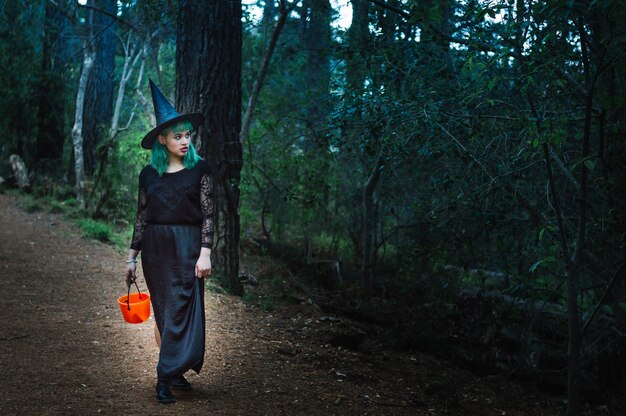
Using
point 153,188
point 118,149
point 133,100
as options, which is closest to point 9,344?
point 153,188

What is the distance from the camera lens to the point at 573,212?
7668 mm

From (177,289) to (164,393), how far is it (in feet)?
2.47

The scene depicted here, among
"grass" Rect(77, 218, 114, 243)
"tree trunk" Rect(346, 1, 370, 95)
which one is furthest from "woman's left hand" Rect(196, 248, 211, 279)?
"grass" Rect(77, 218, 114, 243)

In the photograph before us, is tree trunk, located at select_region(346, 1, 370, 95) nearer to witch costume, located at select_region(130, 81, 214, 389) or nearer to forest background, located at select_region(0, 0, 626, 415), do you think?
forest background, located at select_region(0, 0, 626, 415)

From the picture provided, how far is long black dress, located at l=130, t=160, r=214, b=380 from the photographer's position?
4676mm

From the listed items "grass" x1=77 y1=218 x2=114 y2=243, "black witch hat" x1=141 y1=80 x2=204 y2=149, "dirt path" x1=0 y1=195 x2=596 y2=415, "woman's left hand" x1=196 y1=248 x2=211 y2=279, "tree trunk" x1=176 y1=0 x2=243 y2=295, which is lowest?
"dirt path" x1=0 y1=195 x2=596 y2=415

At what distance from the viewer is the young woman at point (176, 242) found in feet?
15.3

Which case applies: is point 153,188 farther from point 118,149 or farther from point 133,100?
point 133,100

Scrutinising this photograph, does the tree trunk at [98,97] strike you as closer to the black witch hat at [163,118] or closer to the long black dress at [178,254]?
the black witch hat at [163,118]

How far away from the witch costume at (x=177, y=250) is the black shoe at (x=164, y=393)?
1.8 inches

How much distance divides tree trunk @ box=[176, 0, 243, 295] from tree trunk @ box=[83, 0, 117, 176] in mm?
7793

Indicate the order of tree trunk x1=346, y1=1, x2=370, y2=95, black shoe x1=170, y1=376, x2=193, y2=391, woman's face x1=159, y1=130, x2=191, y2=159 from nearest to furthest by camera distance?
woman's face x1=159, y1=130, x2=191, y2=159
black shoe x1=170, y1=376, x2=193, y2=391
tree trunk x1=346, y1=1, x2=370, y2=95

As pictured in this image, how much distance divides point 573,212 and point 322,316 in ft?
11.2

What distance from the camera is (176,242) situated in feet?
15.5
